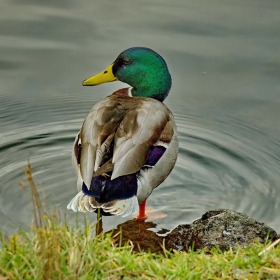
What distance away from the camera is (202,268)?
12.1 ft

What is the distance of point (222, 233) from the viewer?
15.6ft

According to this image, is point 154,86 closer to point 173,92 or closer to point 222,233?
point 173,92

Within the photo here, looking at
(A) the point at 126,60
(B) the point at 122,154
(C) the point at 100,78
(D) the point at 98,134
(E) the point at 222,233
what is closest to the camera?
(E) the point at 222,233

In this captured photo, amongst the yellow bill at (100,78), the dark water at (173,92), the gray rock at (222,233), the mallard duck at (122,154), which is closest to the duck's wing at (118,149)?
the mallard duck at (122,154)

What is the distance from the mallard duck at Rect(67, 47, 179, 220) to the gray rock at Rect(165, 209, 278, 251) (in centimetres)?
44

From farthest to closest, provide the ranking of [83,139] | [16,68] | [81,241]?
1. [16,68]
2. [83,139]
3. [81,241]

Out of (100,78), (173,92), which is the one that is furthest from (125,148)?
(173,92)

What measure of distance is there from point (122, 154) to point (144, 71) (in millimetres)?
1645

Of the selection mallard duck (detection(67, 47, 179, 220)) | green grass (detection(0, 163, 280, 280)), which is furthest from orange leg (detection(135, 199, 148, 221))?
green grass (detection(0, 163, 280, 280))

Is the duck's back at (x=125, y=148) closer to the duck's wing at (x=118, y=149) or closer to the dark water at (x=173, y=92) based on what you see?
the duck's wing at (x=118, y=149)

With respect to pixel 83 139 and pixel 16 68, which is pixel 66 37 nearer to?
pixel 16 68

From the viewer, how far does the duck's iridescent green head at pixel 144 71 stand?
661 centimetres

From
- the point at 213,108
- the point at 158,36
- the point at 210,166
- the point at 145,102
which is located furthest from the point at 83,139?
the point at 158,36

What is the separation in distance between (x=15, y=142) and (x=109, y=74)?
1174mm
